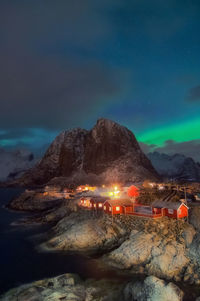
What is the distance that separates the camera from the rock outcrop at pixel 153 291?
2206cm

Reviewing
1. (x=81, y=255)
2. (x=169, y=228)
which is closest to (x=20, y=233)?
(x=81, y=255)

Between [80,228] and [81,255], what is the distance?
6166mm

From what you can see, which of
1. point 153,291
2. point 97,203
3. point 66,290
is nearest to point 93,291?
point 66,290

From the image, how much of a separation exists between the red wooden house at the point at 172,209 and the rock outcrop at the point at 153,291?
1544cm

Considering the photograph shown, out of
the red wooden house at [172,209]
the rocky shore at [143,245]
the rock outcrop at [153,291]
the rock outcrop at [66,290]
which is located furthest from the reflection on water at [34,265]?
the red wooden house at [172,209]

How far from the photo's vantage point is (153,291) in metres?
22.5

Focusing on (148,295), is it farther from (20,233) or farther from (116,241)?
(20,233)

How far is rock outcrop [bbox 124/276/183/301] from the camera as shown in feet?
72.4

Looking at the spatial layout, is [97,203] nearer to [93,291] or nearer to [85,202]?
[85,202]

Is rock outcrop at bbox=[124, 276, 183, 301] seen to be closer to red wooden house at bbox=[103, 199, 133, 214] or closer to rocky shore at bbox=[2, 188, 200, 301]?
rocky shore at bbox=[2, 188, 200, 301]

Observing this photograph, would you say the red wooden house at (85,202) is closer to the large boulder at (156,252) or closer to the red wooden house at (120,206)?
the red wooden house at (120,206)

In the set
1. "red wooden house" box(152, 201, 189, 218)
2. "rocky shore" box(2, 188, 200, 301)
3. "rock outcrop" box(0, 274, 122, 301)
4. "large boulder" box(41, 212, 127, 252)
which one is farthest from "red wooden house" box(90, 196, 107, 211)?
"rock outcrop" box(0, 274, 122, 301)

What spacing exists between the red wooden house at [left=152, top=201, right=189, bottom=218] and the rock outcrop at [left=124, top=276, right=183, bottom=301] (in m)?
15.4

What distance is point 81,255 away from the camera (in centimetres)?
3584
